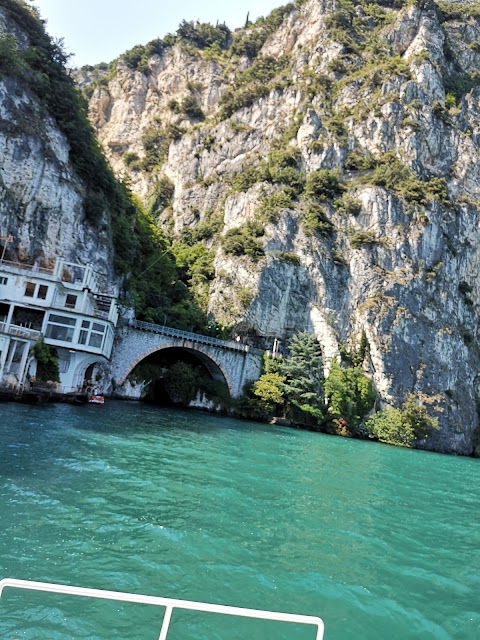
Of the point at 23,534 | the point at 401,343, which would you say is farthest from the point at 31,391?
the point at 401,343

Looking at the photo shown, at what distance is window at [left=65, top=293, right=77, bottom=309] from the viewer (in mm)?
36188

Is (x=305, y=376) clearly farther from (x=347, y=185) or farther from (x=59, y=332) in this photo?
(x=347, y=185)

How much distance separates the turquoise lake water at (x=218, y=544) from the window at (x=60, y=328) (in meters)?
15.5

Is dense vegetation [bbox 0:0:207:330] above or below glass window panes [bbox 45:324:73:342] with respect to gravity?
above

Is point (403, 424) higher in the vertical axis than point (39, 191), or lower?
lower

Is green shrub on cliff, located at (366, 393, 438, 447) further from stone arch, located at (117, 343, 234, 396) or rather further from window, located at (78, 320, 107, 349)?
window, located at (78, 320, 107, 349)

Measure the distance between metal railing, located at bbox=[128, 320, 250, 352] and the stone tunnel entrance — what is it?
1.55 m

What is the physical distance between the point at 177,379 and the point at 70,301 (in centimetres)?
1544

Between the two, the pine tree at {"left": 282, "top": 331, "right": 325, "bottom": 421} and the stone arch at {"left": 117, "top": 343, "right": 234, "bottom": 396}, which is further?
the pine tree at {"left": 282, "top": 331, "right": 325, "bottom": 421}

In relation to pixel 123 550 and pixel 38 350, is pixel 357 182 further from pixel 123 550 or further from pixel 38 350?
pixel 123 550

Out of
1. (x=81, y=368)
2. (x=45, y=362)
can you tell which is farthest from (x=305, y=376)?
(x=45, y=362)

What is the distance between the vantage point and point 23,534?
9117 millimetres

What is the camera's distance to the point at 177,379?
4784cm

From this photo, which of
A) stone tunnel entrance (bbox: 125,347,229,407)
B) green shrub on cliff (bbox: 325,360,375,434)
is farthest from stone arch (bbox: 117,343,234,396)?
green shrub on cliff (bbox: 325,360,375,434)
